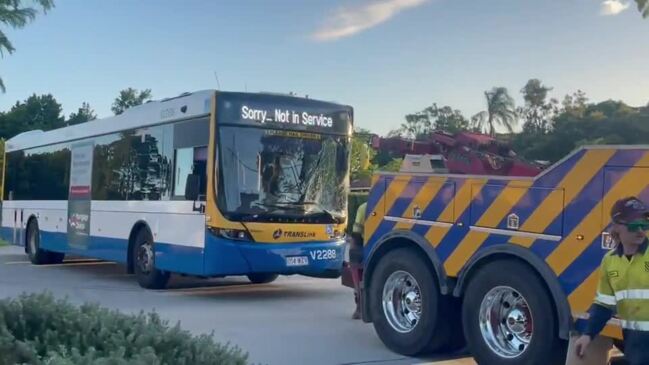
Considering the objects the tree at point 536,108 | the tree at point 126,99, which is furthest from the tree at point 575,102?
the tree at point 126,99

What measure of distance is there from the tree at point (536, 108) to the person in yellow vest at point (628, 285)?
164ft

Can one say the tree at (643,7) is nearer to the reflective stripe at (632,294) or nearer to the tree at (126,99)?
the reflective stripe at (632,294)

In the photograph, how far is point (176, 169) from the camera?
12531 mm

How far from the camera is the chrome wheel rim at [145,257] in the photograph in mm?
13234

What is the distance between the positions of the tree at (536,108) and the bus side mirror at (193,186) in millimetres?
44119

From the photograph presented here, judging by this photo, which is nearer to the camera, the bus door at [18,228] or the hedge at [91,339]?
the hedge at [91,339]

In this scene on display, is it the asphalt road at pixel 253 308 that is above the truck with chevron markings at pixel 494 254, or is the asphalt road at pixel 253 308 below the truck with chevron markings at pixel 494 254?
below

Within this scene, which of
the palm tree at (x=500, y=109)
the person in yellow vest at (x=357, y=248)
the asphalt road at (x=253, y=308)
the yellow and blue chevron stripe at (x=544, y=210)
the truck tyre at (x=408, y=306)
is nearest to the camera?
the yellow and blue chevron stripe at (x=544, y=210)

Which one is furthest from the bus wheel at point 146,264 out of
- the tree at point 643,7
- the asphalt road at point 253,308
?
the tree at point 643,7

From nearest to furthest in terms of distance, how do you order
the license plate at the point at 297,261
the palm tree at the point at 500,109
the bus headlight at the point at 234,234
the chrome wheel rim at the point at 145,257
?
1. the bus headlight at the point at 234,234
2. the license plate at the point at 297,261
3. the chrome wheel rim at the point at 145,257
4. the palm tree at the point at 500,109

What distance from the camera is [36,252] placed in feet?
60.6

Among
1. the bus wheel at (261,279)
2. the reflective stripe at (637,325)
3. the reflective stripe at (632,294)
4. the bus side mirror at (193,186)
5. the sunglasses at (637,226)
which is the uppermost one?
the bus side mirror at (193,186)

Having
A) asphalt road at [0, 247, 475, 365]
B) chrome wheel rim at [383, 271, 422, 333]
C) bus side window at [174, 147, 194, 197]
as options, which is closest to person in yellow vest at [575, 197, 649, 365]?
asphalt road at [0, 247, 475, 365]

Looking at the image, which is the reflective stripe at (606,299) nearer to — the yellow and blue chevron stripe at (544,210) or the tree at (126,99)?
the yellow and blue chevron stripe at (544,210)
